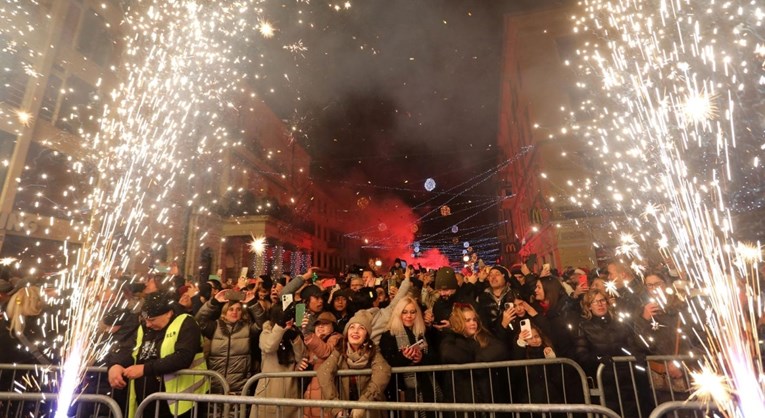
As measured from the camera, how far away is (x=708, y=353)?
4723mm

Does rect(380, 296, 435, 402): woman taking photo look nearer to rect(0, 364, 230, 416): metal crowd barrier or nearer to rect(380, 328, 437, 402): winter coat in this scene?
rect(380, 328, 437, 402): winter coat

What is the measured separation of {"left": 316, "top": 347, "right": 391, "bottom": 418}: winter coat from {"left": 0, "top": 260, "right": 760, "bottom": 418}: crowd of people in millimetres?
11

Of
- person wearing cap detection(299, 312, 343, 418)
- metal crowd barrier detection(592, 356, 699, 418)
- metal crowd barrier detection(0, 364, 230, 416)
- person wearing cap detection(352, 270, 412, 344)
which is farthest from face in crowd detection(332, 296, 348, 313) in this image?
metal crowd barrier detection(592, 356, 699, 418)

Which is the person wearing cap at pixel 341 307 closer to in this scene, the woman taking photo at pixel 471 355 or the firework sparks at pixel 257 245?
the woman taking photo at pixel 471 355

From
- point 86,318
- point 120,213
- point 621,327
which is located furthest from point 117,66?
point 621,327

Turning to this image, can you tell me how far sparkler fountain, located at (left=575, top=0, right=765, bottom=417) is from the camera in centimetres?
463

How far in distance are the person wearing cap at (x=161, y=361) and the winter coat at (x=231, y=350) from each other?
562 millimetres

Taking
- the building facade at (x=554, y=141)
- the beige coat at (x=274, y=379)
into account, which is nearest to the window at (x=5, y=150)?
the beige coat at (x=274, y=379)

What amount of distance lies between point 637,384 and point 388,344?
121 inches

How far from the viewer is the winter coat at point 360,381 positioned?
165 inches

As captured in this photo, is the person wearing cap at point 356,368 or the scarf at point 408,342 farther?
the scarf at point 408,342

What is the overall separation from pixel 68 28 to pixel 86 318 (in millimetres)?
16073

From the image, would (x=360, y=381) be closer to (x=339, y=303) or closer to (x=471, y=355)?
(x=471, y=355)

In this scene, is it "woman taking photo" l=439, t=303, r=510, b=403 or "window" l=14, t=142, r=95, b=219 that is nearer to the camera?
"woman taking photo" l=439, t=303, r=510, b=403
